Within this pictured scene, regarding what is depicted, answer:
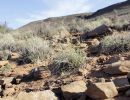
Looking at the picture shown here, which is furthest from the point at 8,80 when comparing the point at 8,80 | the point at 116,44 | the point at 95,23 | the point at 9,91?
the point at 95,23

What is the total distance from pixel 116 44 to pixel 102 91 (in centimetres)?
364

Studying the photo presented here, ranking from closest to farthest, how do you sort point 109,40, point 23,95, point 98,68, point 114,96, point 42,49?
point 114,96 → point 23,95 → point 98,68 → point 109,40 → point 42,49

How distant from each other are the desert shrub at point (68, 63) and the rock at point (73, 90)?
1461 mm

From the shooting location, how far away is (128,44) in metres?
9.38

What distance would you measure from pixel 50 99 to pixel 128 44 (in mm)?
3446

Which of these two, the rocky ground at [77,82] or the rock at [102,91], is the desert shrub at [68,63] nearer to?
the rocky ground at [77,82]

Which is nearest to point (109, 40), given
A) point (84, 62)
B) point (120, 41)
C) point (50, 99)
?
point (120, 41)

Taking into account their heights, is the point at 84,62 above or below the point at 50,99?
above

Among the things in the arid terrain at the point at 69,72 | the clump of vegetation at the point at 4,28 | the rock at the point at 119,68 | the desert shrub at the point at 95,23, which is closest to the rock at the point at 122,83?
the arid terrain at the point at 69,72

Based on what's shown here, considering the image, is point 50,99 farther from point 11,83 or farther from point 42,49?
point 42,49

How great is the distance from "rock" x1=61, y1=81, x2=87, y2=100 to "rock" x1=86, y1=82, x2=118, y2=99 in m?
0.42

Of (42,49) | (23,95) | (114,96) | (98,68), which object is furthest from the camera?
(42,49)

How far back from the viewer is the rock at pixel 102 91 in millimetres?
6090

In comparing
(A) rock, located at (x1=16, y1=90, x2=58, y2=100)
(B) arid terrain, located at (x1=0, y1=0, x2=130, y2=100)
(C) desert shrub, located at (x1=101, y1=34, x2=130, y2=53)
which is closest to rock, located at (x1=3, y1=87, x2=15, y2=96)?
(B) arid terrain, located at (x1=0, y1=0, x2=130, y2=100)
